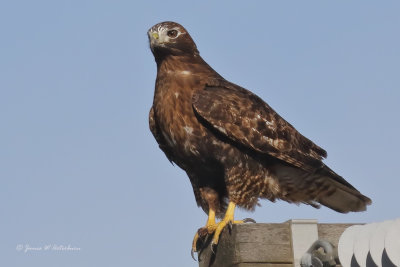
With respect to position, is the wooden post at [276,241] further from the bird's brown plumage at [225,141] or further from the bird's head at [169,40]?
the bird's head at [169,40]

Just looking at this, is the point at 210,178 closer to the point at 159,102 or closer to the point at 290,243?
the point at 159,102

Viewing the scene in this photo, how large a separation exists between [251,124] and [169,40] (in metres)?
1.31

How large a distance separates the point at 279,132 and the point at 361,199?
1.05 m

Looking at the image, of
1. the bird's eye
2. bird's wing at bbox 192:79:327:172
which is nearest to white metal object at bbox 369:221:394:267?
bird's wing at bbox 192:79:327:172

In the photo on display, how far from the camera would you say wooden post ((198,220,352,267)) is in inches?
188

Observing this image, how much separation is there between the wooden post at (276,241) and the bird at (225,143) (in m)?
1.90

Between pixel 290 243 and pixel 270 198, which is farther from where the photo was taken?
pixel 270 198

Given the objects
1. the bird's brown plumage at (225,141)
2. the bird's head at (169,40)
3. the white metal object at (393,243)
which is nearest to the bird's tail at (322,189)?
the bird's brown plumage at (225,141)

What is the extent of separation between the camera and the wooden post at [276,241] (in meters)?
4.77

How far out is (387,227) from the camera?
382 centimetres

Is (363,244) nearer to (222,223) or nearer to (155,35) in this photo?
(222,223)

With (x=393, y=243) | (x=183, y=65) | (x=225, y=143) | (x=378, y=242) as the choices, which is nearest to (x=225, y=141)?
(x=225, y=143)

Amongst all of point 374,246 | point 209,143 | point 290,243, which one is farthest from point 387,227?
point 209,143

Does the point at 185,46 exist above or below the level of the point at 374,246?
above
